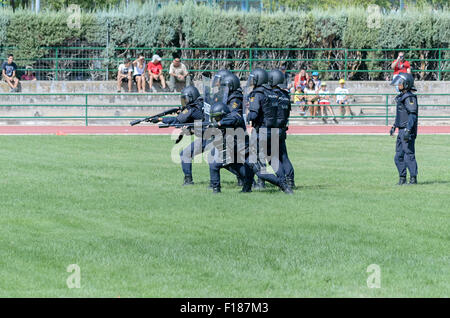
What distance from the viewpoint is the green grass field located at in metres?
8.37

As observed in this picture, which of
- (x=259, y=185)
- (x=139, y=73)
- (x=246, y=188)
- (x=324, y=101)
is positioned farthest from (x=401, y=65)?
(x=246, y=188)

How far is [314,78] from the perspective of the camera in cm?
3266

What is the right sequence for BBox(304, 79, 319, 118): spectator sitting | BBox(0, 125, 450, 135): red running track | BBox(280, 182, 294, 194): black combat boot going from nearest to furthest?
1. BBox(280, 182, 294, 194): black combat boot
2. BBox(0, 125, 450, 135): red running track
3. BBox(304, 79, 319, 118): spectator sitting

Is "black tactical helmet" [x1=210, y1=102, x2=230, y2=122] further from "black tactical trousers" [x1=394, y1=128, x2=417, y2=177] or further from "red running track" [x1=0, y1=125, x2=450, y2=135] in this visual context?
"red running track" [x1=0, y1=125, x2=450, y2=135]

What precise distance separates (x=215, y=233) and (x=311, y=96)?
21.4 m

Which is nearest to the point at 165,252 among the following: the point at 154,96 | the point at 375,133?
the point at 375,133

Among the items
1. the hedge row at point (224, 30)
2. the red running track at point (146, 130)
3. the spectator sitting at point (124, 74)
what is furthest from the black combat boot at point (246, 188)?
the hedge row at point (224, 30)

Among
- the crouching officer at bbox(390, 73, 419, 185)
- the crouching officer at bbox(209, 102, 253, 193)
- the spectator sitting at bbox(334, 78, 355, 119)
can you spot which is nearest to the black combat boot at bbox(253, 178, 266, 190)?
the crouching officer at bbox(209, 102, 253, 193)

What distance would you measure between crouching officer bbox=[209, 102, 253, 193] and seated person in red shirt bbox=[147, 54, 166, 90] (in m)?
18.4

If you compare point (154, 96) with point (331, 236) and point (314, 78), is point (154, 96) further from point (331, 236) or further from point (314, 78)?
point (331, 236)

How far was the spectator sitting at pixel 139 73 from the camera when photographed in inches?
1276

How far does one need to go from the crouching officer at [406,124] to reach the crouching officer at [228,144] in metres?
3.04
